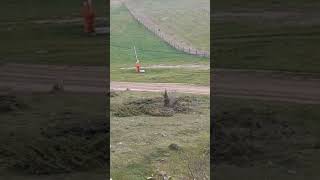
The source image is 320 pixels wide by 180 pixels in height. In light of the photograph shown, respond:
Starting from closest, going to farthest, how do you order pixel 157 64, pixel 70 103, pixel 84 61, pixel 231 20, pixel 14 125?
pixel 14 125, pixel 70 103, pixel 84 61, pixel 157 64, pixel 231 20

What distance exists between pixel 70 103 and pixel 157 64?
11188 millimetres

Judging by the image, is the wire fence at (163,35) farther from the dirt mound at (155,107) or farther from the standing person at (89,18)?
the dirt mound at (155,107)

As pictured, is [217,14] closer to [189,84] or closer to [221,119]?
[189,84]

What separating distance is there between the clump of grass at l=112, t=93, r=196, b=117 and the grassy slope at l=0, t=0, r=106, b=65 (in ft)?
20.3

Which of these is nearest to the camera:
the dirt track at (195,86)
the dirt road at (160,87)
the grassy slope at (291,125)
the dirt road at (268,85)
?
the grassy slope at (291,125)

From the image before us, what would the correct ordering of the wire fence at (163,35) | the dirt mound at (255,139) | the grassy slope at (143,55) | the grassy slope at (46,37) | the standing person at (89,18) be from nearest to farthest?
the dirt mound at (255,139)
the grassy slope at (143,55)
the grassy slope at (46,37)
the standing person at (89,18)
the wire fence at (163,35)

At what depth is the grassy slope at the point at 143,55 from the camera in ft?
70.8

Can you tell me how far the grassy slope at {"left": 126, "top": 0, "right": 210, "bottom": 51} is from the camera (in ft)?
111

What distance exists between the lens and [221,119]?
45.4 ft

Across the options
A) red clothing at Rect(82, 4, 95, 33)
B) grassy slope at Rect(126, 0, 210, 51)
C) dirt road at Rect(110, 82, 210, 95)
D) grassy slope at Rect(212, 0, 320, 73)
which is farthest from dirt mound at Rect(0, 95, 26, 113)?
grassy slope at Rect(126, 0, 210, 51)

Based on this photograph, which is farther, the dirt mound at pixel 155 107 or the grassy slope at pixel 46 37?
the grassy slope at pixel 46 37

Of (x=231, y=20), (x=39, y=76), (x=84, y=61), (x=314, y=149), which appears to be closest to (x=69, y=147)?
(x=314, y=149)

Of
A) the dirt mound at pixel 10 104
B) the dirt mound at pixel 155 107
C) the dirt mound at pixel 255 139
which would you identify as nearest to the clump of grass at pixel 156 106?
the dirt mound at pixel 155 107

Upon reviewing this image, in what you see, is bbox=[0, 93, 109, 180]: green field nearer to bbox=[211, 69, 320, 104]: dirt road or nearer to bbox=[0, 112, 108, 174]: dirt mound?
bbox=[0, 112, 108, 174]: dirt mound
